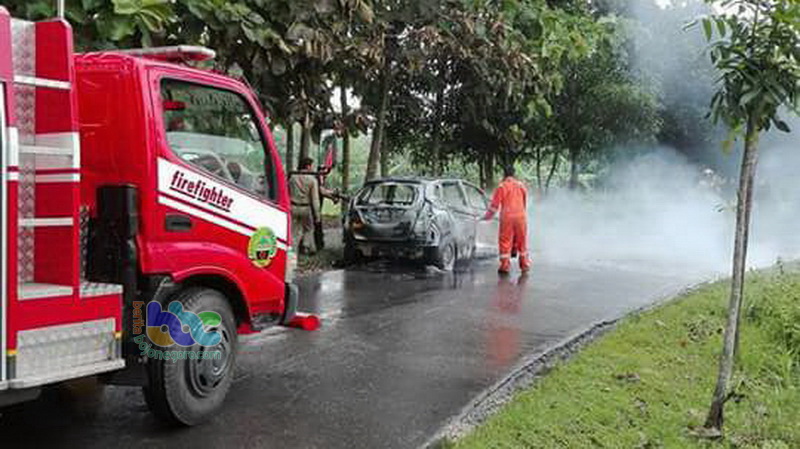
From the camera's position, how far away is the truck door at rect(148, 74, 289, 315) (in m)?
4.29

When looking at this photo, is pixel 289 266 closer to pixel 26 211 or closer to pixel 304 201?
pixel 26 211

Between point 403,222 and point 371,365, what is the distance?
5.53 meters

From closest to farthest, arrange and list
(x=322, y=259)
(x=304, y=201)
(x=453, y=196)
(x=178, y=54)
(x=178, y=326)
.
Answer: (x=178, y=326) → (x=178, y=54) → (x=304, y=201) → (x=322, y=259) → (x=453, y=196)

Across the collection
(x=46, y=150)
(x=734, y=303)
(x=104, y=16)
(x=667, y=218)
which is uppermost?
(x=104, y=16)

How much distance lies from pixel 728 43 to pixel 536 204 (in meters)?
22.3

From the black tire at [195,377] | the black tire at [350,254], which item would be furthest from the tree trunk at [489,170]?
the black tire at [195,377]

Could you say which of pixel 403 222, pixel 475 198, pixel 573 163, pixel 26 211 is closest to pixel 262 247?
pixel 26 211

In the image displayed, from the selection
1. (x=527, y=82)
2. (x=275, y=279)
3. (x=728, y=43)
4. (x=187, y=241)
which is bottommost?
(x=275, y=279)

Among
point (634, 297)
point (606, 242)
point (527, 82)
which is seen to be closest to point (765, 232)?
point (606, 242)

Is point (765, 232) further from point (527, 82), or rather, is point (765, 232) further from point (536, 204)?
point (527, 82)

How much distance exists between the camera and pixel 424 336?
7270mm

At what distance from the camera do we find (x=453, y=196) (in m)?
12.8

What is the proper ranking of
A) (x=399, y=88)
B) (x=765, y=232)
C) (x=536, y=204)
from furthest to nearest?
1. (x=536, y=204)
2. (x=765, y=232)
3. (x=399, y=88)

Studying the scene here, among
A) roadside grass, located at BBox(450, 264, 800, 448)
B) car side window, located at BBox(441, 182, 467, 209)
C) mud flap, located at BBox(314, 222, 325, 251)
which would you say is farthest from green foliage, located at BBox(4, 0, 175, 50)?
mud flap, located at BBox(314, 222, 325, 251)
